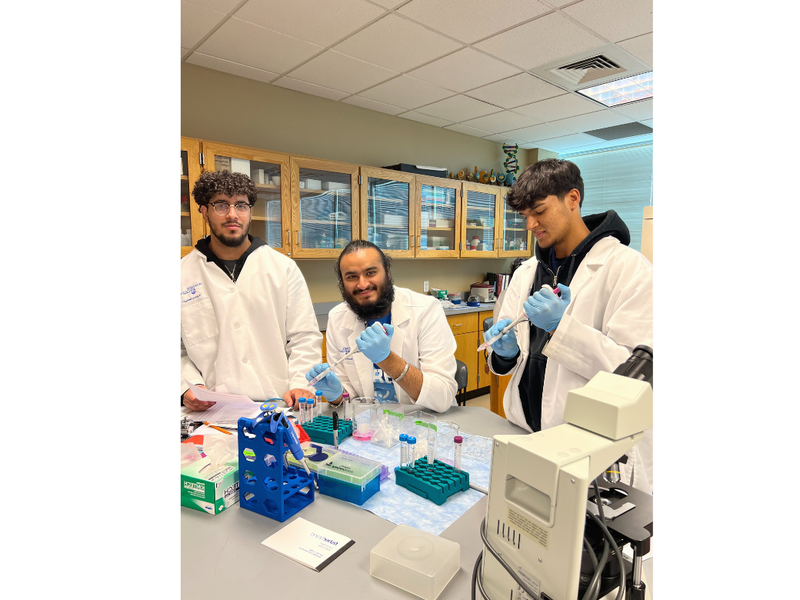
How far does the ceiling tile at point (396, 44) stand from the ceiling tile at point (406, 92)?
33cm

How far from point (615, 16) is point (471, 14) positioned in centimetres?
81

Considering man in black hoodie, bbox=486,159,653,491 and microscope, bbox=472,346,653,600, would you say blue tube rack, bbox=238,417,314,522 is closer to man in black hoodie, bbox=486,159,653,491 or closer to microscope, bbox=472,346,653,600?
microscope, bbox=472,346,653,600

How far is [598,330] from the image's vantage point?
1495mm

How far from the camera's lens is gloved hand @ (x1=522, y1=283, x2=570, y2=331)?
1512mm

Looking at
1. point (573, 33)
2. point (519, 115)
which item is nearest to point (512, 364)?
point (573, 33)

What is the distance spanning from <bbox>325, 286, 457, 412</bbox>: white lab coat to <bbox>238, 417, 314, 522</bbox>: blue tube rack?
831mm

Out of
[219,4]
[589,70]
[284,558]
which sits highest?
[589,70]

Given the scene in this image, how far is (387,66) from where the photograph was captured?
3031 millimetres

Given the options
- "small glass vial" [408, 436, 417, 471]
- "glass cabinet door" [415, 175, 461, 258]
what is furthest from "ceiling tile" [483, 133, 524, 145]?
"small glass vial" [408, 436, 417, 471]

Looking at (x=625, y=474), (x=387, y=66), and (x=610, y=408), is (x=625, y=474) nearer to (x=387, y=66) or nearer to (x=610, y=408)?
(x=610, y=408)

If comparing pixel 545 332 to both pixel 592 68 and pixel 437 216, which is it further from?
pixel 437 216

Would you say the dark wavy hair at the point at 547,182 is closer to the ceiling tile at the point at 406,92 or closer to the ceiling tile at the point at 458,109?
the ceiling tile at the point at 406,92

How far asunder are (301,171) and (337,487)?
282cm

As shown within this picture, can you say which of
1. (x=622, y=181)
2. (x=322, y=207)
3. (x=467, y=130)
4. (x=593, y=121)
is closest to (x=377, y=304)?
(x=322, y=207)
